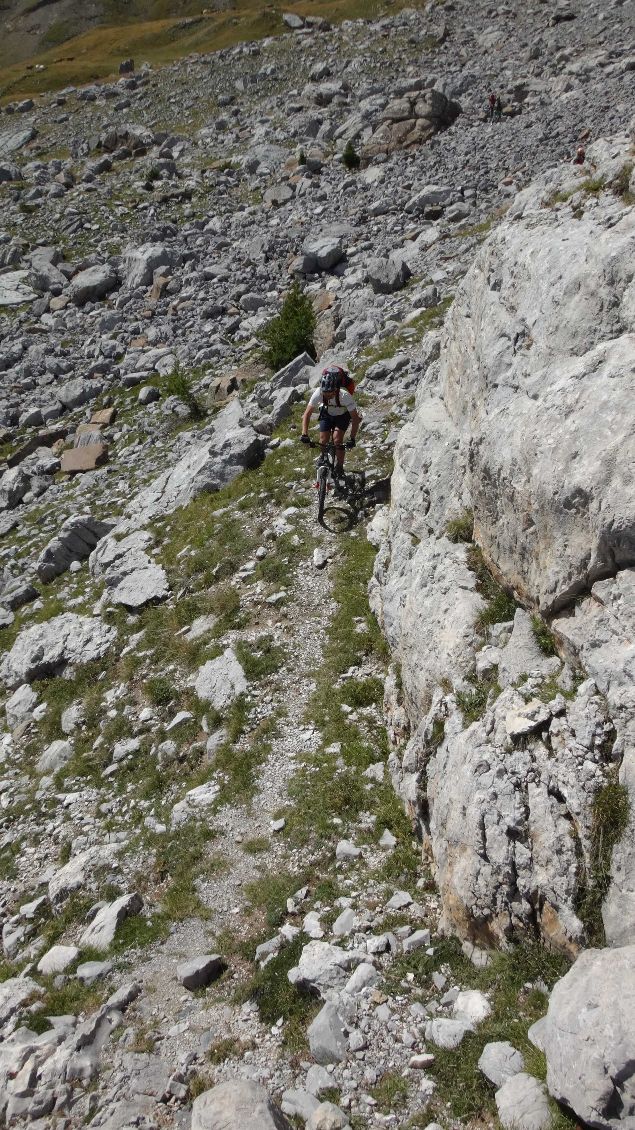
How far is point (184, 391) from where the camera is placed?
25.6 m

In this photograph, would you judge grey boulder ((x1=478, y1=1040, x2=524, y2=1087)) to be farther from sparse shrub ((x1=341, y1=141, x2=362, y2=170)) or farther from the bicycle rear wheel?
sparse shrub ((x1=341, y1=141, x2=362, y2=170))

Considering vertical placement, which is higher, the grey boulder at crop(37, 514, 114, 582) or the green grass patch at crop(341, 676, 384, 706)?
the grey boulder at crop(37, 514, 114, 582)

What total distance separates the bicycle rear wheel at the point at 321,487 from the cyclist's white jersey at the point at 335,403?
1277mm

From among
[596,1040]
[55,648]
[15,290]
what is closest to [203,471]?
[55,648]

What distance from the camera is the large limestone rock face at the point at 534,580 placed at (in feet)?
19.3

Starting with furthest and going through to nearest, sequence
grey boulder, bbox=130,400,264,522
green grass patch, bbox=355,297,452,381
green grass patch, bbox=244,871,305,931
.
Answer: green grass patch, bbox=355,297,452,381
grey boulder, bbox=130,400,264,522
green grass patch, bbox=244,871,305,931

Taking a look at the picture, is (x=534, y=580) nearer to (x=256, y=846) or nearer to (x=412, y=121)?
(x=256, y=846)

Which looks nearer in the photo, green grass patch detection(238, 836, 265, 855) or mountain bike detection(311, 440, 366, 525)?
green grass patch detection(238, 836, 265, 855)

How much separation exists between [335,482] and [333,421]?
4.81 ft

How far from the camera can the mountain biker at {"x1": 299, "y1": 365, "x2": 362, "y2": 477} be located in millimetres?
14539

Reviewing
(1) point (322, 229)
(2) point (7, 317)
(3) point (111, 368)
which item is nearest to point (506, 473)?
(3) point (111, 368)

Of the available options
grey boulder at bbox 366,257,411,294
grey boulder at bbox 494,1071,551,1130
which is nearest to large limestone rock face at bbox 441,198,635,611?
grey boulder at bbox 494,1071,551,1130

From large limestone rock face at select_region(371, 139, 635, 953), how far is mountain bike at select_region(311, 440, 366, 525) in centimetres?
514

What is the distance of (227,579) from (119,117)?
65.7 metres
